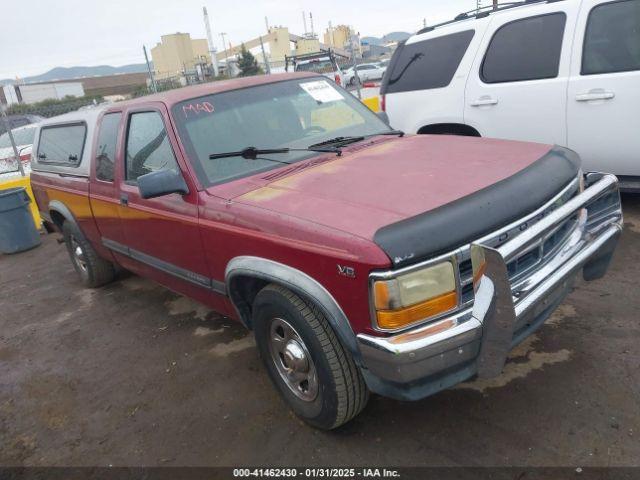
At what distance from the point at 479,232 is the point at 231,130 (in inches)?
69.6

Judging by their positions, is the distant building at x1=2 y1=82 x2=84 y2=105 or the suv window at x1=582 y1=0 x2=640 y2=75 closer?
the suv window at x1=582 y1=0 x2=640 y2=75

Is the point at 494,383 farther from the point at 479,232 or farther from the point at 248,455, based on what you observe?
the point at 248,455

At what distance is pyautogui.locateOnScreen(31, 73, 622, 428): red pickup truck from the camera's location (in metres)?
2.10

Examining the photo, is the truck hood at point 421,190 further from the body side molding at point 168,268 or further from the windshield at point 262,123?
the body side molding at point 168,268

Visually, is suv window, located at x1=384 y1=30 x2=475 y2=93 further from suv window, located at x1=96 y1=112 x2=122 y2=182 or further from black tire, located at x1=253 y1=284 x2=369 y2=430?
black tire, located at x1=253 y1=284 x2=369 y2=430

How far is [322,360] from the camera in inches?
94.6

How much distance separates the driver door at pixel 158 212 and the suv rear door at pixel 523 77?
327cm

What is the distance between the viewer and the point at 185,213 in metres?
3.07

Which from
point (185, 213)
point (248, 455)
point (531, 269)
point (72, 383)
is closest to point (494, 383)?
point (531, 269)

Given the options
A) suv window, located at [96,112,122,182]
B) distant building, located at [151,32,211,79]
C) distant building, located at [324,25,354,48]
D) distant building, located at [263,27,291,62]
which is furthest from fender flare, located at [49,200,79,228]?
distant building, located at [324,25,354,48]

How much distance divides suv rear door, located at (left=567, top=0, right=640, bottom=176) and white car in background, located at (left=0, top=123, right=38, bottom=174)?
27.5 feet

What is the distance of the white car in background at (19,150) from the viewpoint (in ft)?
32.1

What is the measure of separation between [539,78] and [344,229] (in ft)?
11.7

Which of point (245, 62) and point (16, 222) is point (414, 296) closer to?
point (16, 222)
